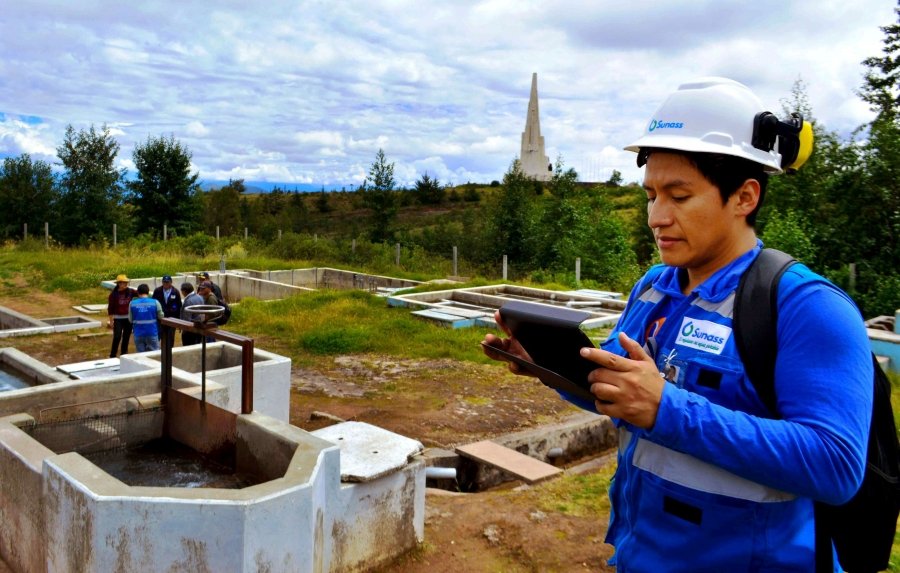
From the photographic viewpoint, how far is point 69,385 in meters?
4.47

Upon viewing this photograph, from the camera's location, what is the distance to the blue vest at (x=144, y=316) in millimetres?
8633

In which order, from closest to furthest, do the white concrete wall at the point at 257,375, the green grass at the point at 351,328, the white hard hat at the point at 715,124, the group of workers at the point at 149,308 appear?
1. the white hard hat at the point at 715,124
2. the white concrete wall at the point at 257,375
3. the group of workers at the point at 149,308
4. the green grass at the point at 351,328

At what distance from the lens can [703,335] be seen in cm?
135

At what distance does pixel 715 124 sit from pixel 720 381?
19.7 inches

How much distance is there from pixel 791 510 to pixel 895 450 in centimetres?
24

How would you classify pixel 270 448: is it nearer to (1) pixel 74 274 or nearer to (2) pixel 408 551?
(2) pixel 408 551

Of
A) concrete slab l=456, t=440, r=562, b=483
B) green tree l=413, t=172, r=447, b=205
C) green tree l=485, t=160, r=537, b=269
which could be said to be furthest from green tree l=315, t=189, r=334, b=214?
concrete slab l=456, t=440, r=562, b=483

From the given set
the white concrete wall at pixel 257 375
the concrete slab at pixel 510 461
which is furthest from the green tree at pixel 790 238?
the white concrete wall at pixel 257 375

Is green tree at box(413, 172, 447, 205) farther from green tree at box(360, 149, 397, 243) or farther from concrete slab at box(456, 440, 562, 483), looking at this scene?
concrete slab at box(456, 440, 562, 483)

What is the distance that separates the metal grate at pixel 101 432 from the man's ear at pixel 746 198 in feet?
13.4

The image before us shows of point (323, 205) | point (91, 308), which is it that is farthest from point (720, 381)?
point (323, 205)

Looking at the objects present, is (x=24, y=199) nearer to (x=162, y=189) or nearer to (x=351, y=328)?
(x=162, y=189)

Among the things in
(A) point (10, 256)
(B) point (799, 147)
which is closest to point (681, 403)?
(B) point (799, 147)

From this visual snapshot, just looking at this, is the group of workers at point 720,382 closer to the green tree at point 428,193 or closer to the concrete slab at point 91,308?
the concrete slab at point 91,308
